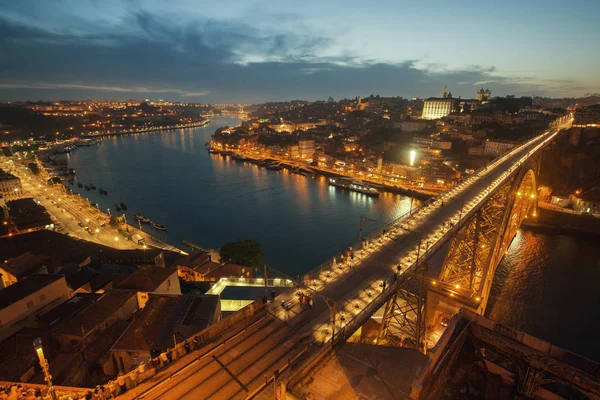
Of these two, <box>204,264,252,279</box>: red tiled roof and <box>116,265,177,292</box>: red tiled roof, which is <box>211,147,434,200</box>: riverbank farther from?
<box>116,265,177,292</box>: red tiled roof

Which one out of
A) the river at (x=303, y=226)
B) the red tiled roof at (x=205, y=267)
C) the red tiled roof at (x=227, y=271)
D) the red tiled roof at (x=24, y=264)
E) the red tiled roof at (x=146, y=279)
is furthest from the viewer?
the red tiled roof at (x=205, y=267)

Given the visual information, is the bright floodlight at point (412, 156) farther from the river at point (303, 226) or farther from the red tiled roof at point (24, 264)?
the red tiled roof at point (24, 264)

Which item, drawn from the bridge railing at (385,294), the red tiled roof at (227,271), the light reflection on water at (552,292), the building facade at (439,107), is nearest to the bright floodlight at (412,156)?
the light reflection on water at (552,292)

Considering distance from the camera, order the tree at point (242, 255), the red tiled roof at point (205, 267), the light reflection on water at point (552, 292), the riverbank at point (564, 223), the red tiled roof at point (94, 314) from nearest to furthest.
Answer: the red tiled roof at point (94, 314) < the light reflection on water at point (552, 292) < the red tiled roof at point (205, 267) < the tree at point (242, 255) < the riverbank at point (564, 223)

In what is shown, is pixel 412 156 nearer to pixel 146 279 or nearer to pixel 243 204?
pixel 243 204

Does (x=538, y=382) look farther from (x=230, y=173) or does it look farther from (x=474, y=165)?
(x=230, y=173)

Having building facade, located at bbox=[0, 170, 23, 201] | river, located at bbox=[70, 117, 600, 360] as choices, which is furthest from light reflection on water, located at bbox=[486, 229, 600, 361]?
building facade, located at bbox=[0, 170, 23, 201]

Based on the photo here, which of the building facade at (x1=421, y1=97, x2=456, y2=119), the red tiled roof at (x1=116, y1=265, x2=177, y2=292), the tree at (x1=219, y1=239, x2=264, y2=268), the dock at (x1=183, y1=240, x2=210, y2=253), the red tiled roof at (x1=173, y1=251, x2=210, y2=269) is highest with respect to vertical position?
the building facade at (x1=421, y1=97, x2=456, y2=119)
